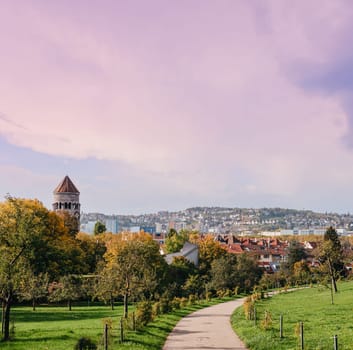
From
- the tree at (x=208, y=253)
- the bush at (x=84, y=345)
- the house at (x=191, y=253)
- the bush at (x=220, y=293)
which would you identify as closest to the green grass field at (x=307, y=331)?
the bush at (x=84, y=345)

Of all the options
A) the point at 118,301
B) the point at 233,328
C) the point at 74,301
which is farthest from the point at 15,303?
the point at 233,328

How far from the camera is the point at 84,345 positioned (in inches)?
627

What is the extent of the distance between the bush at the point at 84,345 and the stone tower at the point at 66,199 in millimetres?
81748

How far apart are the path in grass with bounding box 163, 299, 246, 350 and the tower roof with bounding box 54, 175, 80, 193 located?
235ft

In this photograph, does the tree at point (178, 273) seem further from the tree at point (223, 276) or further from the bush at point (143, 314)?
the bush at point (143, 314)

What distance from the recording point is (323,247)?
155 feet

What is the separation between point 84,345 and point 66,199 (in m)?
82.9

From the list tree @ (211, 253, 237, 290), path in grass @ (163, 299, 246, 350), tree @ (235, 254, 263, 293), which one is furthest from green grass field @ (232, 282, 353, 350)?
tree @ (235, 254, 263, 293)

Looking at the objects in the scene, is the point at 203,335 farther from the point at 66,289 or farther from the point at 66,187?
the point at 66,187

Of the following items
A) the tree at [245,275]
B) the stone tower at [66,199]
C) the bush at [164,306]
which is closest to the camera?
the bush at [164,306]

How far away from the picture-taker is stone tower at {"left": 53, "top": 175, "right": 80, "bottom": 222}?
96312mm

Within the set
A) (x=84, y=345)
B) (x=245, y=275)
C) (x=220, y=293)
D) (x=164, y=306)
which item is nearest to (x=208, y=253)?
(x=245, y=275)

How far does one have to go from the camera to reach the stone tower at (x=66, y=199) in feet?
316

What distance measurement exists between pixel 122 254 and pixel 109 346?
16520 mm
